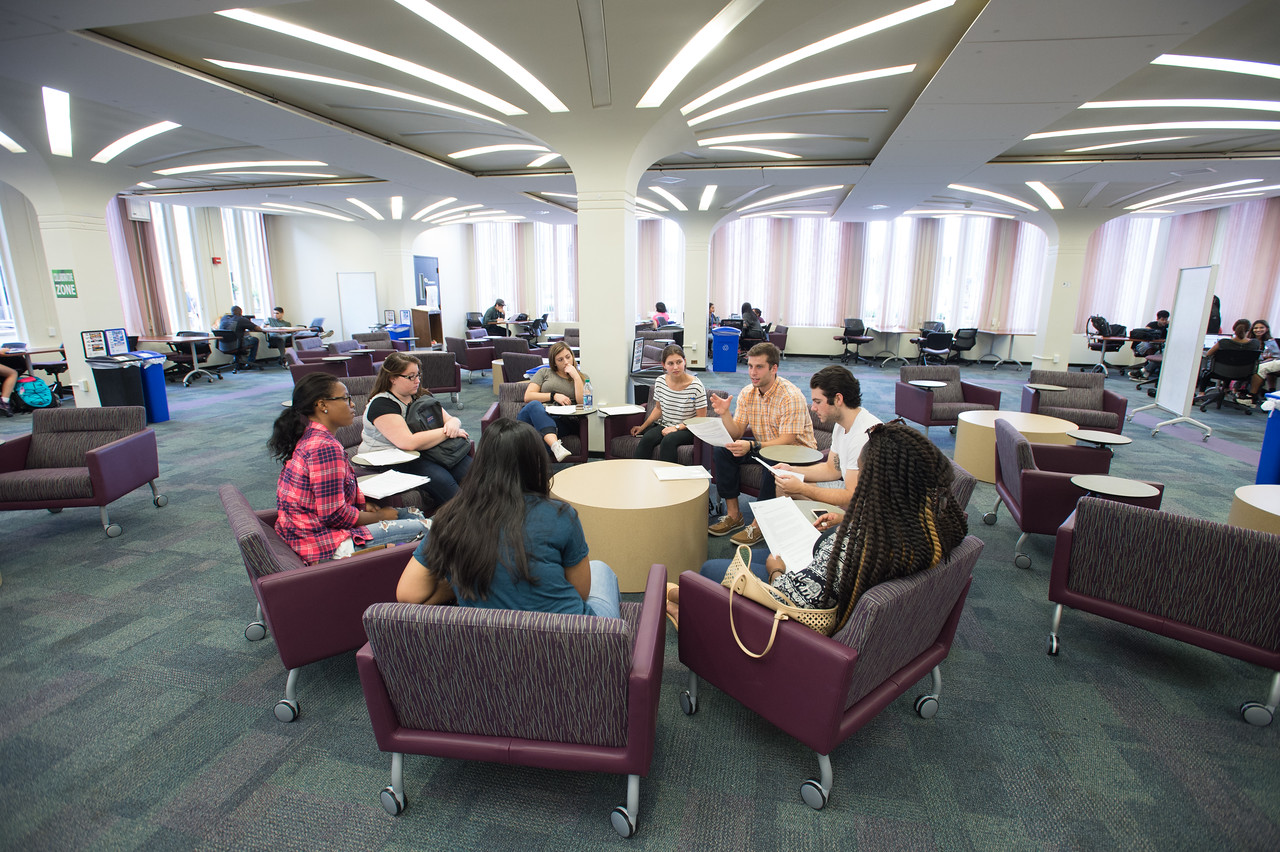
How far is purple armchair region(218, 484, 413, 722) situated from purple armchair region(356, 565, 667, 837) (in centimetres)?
73

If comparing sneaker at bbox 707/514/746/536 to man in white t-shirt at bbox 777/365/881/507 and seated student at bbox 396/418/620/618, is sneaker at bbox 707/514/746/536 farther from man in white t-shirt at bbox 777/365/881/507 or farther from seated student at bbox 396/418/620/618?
seated student at bbox 396/418/620/618

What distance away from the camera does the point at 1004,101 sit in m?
4.68

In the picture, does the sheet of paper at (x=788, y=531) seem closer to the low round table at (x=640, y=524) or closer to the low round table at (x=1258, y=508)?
the low round table at (x=640, y=524)

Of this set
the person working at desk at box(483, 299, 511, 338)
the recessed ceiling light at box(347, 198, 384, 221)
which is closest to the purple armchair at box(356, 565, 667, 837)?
the recessed ceiling light at box(347, 198, 384, 221)

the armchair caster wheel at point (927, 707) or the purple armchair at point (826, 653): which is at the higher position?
the purple armchair at point (826, 653)

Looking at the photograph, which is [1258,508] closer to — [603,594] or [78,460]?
[603,594]

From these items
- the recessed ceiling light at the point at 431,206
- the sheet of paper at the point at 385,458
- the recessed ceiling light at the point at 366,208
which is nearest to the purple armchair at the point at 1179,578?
the sheet of paper at the point at 385,458

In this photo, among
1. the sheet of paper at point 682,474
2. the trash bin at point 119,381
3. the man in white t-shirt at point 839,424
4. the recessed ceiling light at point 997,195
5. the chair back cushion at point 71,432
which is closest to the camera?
the man in white t-shirt at point 839,424

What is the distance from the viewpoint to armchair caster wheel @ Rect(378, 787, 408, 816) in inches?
75.9

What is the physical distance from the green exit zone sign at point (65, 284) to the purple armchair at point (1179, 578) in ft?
31.4

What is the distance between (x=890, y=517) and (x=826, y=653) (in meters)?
0.48

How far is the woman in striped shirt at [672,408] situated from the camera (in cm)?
459

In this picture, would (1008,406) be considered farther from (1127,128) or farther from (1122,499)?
(1122,499)

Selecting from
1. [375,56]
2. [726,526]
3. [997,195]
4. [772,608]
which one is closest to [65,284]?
[375,56]
